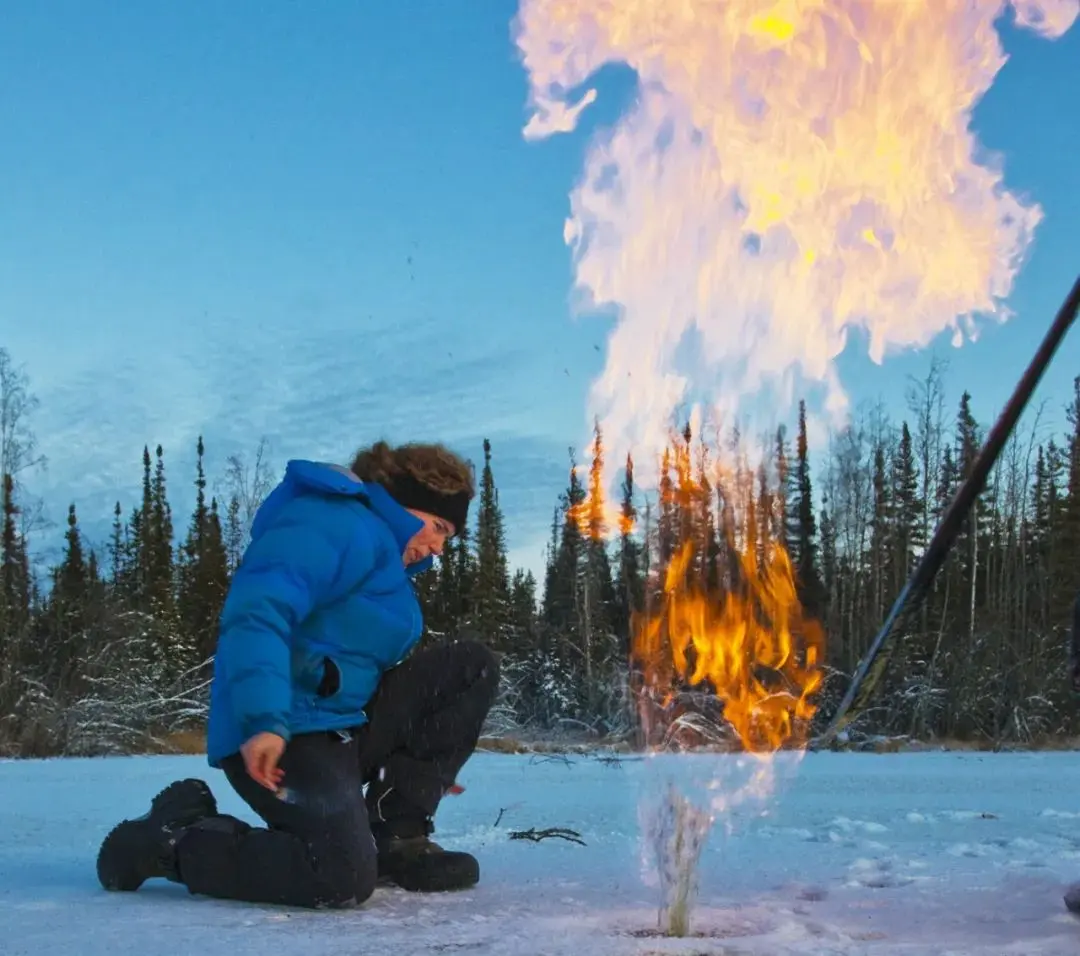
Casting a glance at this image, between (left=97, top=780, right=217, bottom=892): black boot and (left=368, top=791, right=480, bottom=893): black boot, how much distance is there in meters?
0.50

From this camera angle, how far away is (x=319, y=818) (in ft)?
8.89

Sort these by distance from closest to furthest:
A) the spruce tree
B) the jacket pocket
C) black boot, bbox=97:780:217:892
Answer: black boot, bbox=97:780:217:892, the jacket pocket, the spruce tree

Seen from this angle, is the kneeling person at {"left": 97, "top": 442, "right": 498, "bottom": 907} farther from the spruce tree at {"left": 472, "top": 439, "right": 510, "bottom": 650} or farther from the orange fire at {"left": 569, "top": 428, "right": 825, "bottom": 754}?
the spruce tree at {"left": 472, "top": 439, "right": 510, "bottom": 650}

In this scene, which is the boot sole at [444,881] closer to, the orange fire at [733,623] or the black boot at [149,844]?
the black boot at [149,844]

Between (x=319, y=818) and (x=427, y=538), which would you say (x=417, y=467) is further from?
(x=319, y=818)

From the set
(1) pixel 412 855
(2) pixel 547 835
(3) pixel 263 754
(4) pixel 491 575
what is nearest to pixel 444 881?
(1) pixel 412 855

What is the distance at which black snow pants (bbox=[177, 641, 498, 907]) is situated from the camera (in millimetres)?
2664

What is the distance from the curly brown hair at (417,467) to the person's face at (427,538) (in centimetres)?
9

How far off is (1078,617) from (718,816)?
7.42 feet

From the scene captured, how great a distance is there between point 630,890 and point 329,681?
3.14 feet

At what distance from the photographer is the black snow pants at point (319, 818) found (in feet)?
8.74

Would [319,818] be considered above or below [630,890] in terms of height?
above

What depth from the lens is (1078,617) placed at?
268 cm

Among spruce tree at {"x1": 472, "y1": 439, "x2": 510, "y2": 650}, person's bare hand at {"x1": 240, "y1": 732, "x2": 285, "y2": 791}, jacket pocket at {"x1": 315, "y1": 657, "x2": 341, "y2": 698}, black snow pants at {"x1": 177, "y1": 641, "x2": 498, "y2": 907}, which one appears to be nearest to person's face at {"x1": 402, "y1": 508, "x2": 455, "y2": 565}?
black snow pants at {"x1": 177, "y1": 641, "x2": 498, "y2": 907}
